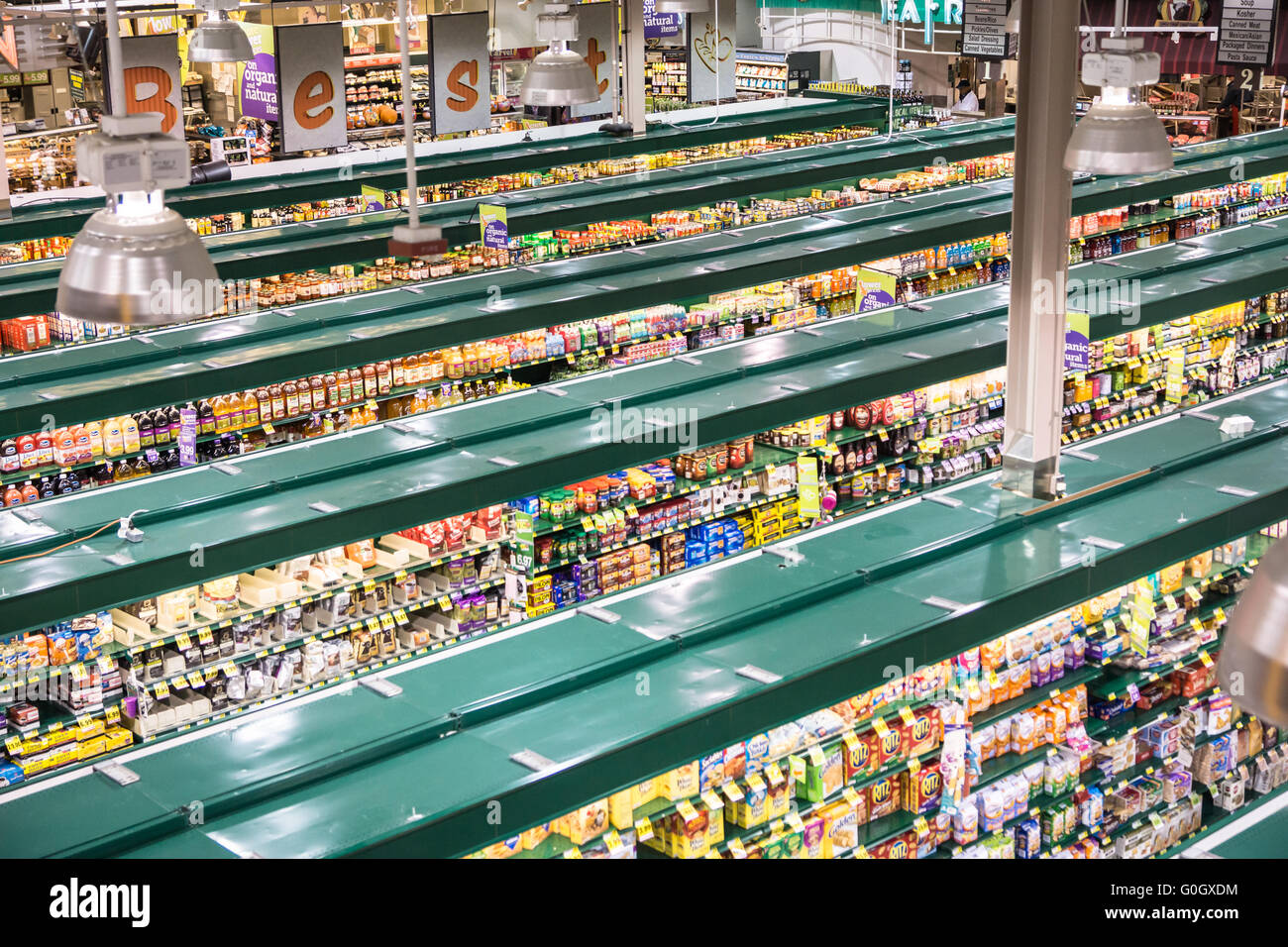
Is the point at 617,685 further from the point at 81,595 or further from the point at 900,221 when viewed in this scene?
the point at 900,221

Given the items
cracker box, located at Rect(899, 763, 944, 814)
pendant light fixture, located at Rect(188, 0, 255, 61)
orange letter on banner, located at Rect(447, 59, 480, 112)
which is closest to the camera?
cracker box, located at Rect(899, 763, 944, 814)

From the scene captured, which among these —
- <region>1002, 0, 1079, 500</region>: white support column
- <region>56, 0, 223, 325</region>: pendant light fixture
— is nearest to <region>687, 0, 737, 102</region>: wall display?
<region>1002, 0, 1079, 500</region>: white support column

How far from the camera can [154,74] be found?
12.3m

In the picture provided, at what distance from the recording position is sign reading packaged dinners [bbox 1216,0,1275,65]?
44.7 ft

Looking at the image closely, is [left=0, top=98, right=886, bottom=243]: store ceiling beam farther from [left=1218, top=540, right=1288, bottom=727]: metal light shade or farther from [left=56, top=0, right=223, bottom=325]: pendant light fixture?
[left=1218, top=540, right=1288, bottom=727]: metal light shade

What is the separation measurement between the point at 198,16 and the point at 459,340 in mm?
13181

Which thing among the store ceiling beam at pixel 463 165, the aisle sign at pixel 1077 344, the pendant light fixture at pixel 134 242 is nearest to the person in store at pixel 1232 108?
the store ceiling beam at pixel 463 165

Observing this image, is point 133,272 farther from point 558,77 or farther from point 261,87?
point 261,87

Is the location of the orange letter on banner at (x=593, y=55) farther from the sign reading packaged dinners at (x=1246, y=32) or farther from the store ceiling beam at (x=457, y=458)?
the store ceiling beam at (x=457, y=458)

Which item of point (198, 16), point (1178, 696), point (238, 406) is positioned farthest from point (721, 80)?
point (1178, 696)

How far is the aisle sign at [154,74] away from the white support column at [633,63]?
225 inches

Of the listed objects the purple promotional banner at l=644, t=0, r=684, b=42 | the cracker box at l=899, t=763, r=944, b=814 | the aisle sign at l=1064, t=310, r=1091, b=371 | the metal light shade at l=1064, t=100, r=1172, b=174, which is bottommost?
the cracker box at l=899, t=763, r=944, b=814

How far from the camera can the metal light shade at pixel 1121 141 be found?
6285 millimetres

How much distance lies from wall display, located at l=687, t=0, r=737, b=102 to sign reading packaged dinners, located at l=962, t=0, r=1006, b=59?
296cm
